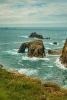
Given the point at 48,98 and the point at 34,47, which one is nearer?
the point at 48,98

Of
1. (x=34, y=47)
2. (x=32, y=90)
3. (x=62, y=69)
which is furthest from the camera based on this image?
(x=34, y=47)

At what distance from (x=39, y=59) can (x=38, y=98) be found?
5512cm

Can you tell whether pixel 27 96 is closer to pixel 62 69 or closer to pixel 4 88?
pixel 4 88

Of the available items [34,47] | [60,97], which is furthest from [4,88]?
[34,47]

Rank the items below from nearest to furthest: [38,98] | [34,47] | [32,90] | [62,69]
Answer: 1. [38,98]
2. [32,90]
3. [62,69]
4. [34,47]

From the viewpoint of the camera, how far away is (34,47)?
77188 mm

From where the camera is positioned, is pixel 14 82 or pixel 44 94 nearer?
pixel 44 94

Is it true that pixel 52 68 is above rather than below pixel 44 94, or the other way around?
below

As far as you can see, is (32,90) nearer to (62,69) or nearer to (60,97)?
(60,97)

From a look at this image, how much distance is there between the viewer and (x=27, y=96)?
15547 millimetres

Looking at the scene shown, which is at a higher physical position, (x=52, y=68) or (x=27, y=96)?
(x=27, y=96)

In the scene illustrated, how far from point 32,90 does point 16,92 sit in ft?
3.63

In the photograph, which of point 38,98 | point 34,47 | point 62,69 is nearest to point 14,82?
point 38,98

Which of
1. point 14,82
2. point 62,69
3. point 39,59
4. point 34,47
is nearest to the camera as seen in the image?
point 14,82
